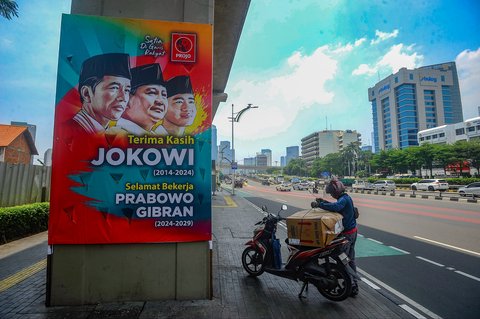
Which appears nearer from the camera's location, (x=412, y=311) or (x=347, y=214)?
(x=412, y=311)

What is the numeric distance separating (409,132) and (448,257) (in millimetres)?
115587

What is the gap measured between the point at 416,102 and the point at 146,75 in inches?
4883

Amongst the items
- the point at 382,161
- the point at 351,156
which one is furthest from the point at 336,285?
the point at 351,156

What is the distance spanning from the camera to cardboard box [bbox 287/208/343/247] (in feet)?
13.5

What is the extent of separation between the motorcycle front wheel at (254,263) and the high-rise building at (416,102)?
117m

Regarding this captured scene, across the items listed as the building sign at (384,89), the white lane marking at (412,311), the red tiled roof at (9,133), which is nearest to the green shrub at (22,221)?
the white lane marking at (412,311)

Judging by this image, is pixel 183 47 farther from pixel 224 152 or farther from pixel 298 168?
pixel 298 168

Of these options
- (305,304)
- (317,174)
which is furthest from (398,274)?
(317,174)

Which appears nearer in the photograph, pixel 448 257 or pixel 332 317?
pixel 332 317

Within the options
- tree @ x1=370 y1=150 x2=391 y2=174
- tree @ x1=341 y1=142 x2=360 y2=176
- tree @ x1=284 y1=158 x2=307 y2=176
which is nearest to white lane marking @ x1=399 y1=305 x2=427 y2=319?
tree @ x1=370 y1=150 x2=391 y2=174

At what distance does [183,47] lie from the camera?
421 centimetres

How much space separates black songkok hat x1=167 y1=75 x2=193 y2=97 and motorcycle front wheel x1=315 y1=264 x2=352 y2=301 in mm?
3287

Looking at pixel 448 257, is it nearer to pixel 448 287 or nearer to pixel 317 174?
pixel 448 287

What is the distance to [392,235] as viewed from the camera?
8906 millimetres
